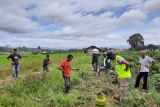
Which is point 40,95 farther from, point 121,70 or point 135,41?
point 135,41

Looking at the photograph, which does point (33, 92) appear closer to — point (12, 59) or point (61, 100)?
point (61, 100)

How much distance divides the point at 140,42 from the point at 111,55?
82.9m

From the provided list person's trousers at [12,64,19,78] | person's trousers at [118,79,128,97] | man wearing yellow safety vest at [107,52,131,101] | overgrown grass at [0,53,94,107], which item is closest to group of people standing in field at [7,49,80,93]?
person's trousers at [12,64,19,78]

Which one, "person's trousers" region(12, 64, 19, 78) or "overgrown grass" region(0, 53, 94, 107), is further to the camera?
"person's trousers" region(12, 64, 19, 78)

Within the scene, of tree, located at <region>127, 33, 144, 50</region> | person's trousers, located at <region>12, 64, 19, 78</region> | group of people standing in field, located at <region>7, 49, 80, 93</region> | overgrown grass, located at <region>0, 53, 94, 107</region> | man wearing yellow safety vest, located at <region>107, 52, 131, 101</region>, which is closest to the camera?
overgrown grass, located at <region>0, 53, 94, 107</region>

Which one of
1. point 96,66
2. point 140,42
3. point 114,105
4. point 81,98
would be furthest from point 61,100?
point 140,42

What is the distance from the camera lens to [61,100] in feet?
37.1

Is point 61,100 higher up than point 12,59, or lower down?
lower down

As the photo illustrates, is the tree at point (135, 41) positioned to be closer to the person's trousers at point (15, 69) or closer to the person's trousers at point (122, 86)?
the person's trousers at point (15, 69)

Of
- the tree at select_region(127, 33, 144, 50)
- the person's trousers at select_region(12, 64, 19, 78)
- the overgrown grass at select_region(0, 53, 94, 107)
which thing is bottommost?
the overgrown grass at select_region(0, 53, 94, 107)

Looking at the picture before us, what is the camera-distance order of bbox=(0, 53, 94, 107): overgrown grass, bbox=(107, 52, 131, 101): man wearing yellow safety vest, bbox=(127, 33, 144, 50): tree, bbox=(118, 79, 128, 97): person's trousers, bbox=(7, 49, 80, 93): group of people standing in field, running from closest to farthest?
bbox=(0, 53, 94, 107): overgrown grass, bbox=(107, 52, 131, 101): man wearing yellow safety vest, bbox=(118, 79, 128, 97): person's trousers, bbox=(7, 49, 80, 93): group of people standing in field, bbox=(127, 33, 144, 50): tree

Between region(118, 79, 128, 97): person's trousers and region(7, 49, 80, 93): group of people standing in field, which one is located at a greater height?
region(7, 49, 80, 93): group of people standing in field

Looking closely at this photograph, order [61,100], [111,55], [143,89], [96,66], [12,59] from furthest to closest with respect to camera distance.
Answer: [96,66] → [12,59] → [143,89] → [111,55] → [61,100]

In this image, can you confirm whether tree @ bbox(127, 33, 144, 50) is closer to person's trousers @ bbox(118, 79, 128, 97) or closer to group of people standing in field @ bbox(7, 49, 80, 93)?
group of people standing in field @ bbox(7, 49, 80, 93)
